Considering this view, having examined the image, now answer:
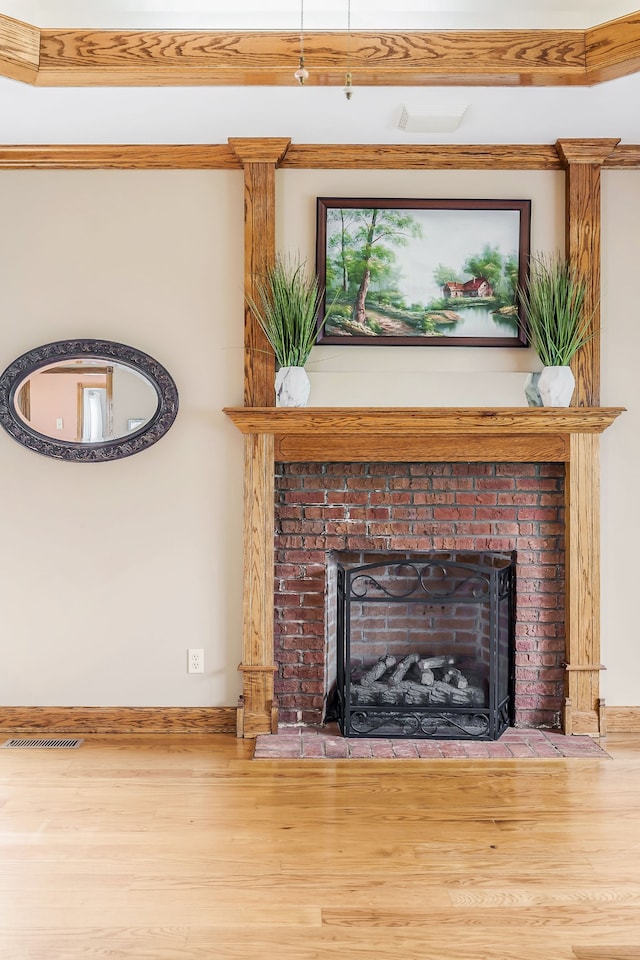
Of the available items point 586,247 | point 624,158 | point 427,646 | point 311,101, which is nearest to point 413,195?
point 311,101

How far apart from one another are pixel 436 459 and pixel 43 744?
1.98 metres

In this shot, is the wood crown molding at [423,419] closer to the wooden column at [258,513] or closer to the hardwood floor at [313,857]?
the wooden column at [258,513]

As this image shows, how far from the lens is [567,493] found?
3.12m

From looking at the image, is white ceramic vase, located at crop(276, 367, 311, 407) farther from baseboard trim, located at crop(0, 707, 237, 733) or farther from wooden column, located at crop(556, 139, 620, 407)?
baseboard trim, located at crop(0, 707, 237, 733)

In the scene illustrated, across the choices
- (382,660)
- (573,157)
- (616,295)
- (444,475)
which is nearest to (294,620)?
(382,660)

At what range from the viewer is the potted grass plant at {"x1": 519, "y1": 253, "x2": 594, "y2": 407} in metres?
3.01

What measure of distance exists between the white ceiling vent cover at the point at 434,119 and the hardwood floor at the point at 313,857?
8.00 feet

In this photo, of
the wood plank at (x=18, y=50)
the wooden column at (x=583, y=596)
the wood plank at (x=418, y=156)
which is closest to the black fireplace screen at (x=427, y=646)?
the wooden column at (x=583, y=596)

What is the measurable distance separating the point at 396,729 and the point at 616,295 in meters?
2.04

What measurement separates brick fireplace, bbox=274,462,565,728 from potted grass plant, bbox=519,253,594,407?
33cm

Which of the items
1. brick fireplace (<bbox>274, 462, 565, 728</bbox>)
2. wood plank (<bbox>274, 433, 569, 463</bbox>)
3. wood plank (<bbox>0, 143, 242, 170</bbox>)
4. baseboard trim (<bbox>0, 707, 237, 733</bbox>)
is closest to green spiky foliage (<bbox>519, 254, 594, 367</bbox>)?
wood plank (<bbox>274, 433, 569, 463</bbox>)

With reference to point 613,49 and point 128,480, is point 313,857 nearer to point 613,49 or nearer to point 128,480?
point 128,480

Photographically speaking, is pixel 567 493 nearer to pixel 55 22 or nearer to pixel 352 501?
pixel 352 501

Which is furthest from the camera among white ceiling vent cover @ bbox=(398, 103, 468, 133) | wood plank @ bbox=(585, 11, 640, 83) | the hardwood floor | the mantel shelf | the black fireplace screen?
the black fireplace screen
